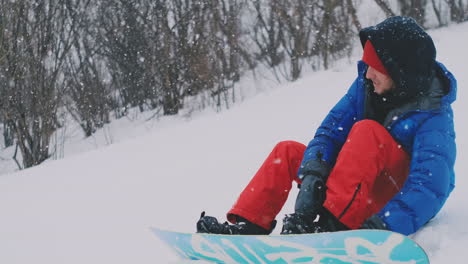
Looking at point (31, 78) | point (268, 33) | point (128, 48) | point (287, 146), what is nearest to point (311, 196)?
point (287, 146)

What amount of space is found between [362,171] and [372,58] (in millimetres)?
495

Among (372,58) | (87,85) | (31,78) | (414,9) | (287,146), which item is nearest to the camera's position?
(372,58)

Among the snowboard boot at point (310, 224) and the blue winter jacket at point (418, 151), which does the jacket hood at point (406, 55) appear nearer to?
the blue winter jacket at point (418, 151)

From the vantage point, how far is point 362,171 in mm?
1818

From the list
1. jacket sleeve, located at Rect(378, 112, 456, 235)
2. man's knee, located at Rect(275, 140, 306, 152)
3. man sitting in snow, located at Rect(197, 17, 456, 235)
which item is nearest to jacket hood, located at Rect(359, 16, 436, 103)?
man sitting in snow, located at Rect(197, 17, 456, 235)

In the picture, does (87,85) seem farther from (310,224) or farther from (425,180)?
(425,180)

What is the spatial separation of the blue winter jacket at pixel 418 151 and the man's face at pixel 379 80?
0.13 m

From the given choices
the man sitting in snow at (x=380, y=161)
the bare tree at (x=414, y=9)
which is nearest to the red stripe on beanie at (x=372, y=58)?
the man sitting in snow at (x=380, y=161)

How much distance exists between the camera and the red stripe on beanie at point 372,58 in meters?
1.98

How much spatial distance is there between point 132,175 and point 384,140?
3014 millimetres

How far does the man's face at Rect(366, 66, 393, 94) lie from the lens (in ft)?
6.61

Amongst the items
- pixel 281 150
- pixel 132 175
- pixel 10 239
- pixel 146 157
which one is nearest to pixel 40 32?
pixel 146 157

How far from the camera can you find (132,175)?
4461mm

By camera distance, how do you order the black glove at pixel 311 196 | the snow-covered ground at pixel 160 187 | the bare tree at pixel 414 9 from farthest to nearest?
the bare tree at pixel 414 9, the snow-covered ground at pixel 160 187, the black glove at pixel 311 196
